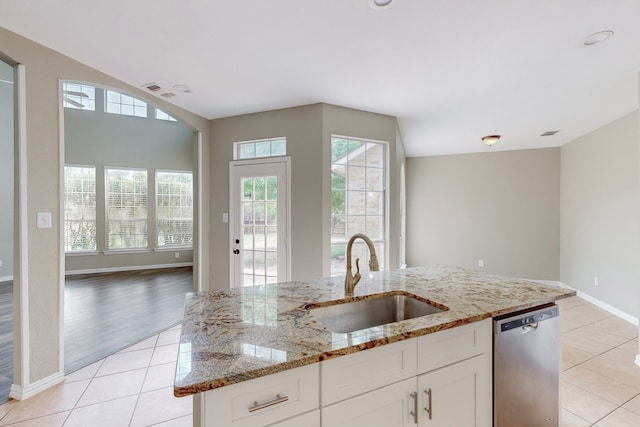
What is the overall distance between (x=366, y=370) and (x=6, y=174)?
302 inches

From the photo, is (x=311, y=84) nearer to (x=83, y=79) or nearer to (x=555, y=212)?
(x=83, y=79)

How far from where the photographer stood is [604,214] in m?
4.45

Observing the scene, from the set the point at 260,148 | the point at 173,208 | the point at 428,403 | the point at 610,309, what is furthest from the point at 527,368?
the point at 173,208

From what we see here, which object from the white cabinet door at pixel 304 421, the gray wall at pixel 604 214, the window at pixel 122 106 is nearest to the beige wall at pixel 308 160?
the white cabinet door at pixel 304 421

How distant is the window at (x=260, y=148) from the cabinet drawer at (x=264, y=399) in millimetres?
3183

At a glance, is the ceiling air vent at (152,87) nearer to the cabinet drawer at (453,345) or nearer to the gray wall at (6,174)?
the cabinet drawer at (453,345)

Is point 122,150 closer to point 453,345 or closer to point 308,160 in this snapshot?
point 308,160

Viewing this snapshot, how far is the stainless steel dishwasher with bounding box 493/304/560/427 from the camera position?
151 cm

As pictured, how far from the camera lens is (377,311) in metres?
1.77

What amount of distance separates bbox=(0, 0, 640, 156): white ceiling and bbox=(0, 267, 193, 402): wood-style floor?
8.70ft

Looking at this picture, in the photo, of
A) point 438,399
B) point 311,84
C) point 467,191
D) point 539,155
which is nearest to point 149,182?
point 311,84

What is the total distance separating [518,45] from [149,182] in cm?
744

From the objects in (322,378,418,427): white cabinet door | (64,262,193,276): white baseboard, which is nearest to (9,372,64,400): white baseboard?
(322,378,418,427): white cabinet door

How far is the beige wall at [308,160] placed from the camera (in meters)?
3.68
